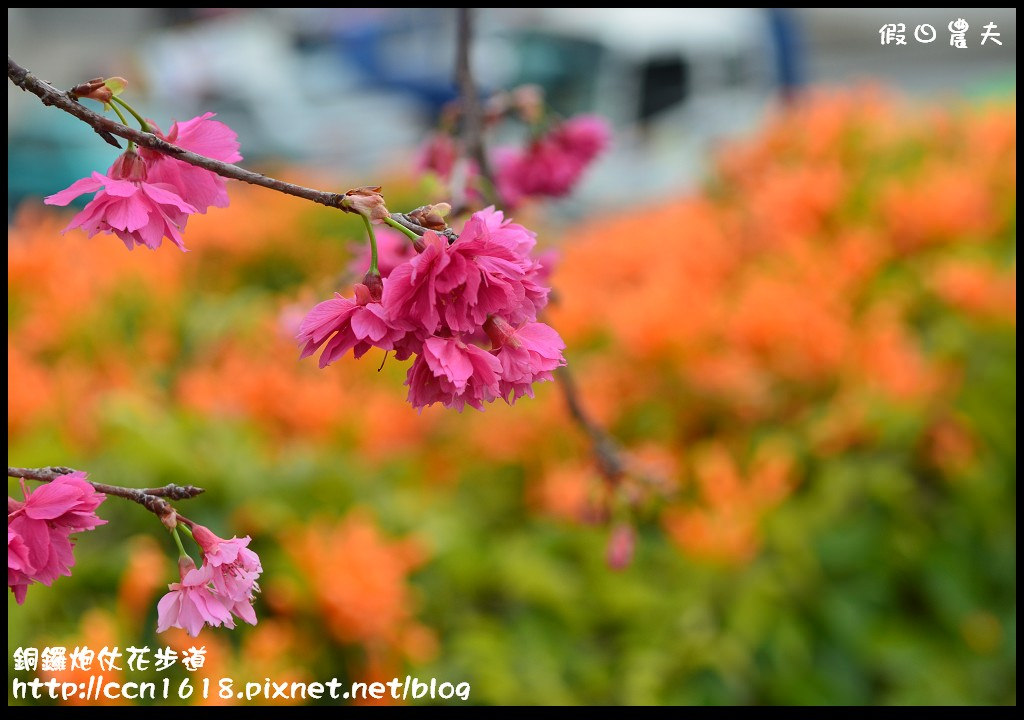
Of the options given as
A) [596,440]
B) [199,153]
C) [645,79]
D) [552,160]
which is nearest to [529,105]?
[552,160]

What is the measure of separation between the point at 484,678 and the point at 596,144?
1.16 meters

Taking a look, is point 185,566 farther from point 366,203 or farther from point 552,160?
point 552,160

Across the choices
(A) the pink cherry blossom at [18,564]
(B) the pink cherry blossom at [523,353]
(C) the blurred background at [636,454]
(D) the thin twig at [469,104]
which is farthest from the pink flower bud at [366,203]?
(D) the thin twig at [469,104]

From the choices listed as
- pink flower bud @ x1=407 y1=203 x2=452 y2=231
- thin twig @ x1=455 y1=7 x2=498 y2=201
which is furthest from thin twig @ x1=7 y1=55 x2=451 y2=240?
thin twig @ x1=455 y1=7 x2=498 y2=201

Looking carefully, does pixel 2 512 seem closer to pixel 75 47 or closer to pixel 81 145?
pixel 81 145

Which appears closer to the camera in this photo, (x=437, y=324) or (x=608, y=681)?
(x=437, y=324)

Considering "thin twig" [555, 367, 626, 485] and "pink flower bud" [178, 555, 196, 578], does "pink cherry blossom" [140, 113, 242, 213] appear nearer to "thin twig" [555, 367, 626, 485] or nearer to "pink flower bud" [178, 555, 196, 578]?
"pink flower bud" [178, 555, 196, 578]

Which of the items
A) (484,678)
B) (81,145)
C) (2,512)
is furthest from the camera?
(81,145)

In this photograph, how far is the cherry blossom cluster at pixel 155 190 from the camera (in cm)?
76

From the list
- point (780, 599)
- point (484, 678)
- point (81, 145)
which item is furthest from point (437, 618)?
point (81, 145)

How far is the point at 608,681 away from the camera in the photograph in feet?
7.74

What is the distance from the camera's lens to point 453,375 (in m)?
0.70

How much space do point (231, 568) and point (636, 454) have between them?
209cm

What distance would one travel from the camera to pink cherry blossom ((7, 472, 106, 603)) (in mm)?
808
